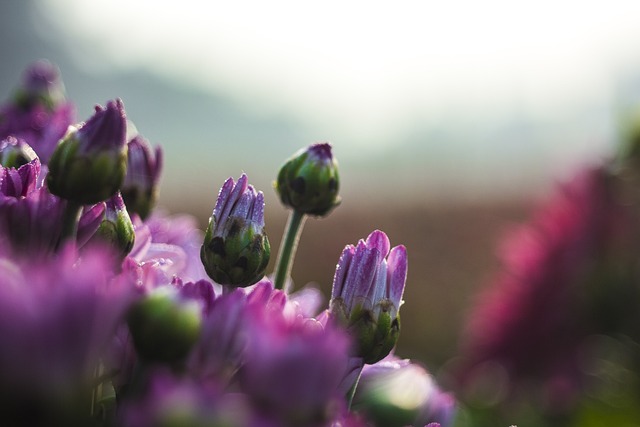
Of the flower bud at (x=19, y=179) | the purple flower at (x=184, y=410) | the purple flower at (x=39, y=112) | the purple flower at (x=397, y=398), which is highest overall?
the purple flower at (x=39, y=112)

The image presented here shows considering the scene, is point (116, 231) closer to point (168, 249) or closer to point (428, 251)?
point (168, 249)

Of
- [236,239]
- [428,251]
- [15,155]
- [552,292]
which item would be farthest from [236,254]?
[428,251]

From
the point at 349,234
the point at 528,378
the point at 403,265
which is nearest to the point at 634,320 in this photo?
the point at 528,378

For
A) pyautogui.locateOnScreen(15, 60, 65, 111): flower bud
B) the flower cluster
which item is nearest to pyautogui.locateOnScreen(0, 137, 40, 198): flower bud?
the flower cluster

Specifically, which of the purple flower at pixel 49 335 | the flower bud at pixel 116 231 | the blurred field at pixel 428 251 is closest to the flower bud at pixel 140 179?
the flower bud at pixel 116 231

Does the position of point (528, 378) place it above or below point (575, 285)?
below

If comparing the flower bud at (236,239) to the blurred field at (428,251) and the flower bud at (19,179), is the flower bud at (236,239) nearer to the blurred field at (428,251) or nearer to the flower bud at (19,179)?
the flower bud at (19,179)

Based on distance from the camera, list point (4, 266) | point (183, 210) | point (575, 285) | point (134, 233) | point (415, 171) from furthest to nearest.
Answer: point (415, 171) → point (183, 210) → point (575, 285) → point (134, 233) → point (4, 266)

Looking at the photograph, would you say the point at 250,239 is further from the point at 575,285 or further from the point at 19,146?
the point at 575,285
